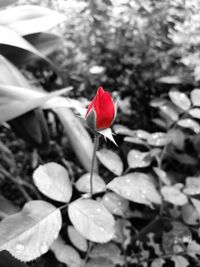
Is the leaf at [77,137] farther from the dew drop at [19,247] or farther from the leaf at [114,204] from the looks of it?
the dew drop at [19,247]

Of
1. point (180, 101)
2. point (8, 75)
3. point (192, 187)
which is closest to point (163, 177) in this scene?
point (192, 187)

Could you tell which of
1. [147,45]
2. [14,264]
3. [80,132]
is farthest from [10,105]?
[147,45]

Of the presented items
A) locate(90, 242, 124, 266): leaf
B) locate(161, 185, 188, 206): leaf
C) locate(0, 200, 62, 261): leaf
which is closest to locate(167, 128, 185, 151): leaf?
locate(161, 185, 188, 206): leaf

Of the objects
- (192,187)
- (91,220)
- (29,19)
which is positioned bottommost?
(192,187)

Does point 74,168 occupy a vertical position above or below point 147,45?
below

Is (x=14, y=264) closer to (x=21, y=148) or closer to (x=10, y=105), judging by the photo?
(x=10, y=105)

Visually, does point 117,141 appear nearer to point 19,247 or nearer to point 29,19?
point 29,19
